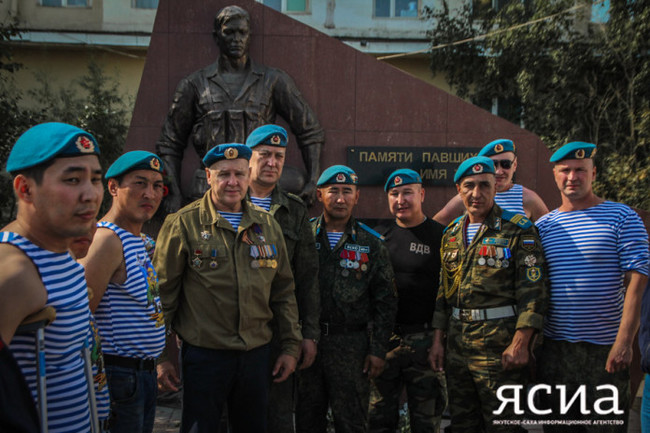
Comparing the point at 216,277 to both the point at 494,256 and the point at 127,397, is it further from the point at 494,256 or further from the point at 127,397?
the point at 494,256

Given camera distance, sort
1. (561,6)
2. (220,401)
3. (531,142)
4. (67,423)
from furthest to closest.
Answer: (561,6) → (531,142) → (220,401) → (67,423)

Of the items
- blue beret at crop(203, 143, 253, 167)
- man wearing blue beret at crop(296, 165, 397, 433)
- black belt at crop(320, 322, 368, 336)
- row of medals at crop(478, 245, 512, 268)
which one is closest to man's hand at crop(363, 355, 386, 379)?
man wearing blue beret at crop(296, 165, 397, 433)

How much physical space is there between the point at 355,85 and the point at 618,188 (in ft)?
18.6

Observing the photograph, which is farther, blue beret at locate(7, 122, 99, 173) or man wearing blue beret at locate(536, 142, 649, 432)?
man wearing blue beret at locate(536, 142, 649, 432)

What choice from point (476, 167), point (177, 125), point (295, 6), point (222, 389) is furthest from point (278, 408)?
point (295, 6)

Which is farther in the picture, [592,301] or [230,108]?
[230,108]

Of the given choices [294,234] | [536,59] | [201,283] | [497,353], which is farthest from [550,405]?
[536,59]

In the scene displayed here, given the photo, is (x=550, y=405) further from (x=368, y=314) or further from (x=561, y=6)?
(x=561, y=6)

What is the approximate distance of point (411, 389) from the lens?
11.5 ft

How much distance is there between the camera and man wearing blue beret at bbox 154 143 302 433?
8.85 ft

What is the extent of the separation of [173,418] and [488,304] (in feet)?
9.13

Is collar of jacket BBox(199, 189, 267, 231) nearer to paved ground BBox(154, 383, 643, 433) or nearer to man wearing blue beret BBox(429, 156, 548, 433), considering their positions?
man wearing blue beret BBox(429, 156, 548, 433)

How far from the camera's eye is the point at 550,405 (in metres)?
3.20

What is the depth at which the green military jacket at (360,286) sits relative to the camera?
3387 mm
